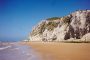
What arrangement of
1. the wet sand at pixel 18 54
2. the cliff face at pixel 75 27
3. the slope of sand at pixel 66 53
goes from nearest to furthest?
the slope of sand at pixel 66 53
the wet sand at pixel 18 54
the cliff face at pixel 75 27

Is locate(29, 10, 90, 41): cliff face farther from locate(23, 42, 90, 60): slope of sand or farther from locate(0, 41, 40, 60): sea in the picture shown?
locate(0, 41, 40, 60): sea

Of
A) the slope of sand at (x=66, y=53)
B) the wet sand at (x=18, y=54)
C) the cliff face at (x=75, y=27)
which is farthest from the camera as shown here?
the cliff face at (x=75, y=27)

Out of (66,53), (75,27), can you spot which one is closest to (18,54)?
(66,53)

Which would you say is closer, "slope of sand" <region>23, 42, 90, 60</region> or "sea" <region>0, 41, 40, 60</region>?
"slope of sand" <region>23, 42, 90, 60</region>

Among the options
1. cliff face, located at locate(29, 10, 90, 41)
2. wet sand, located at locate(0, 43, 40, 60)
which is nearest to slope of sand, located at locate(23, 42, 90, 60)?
wet sand, located at locate(0, 43, 40, 60)

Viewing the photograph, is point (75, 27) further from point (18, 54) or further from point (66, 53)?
point (66, 53)

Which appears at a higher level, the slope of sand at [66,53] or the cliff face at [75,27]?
the cliff face at [75,27]

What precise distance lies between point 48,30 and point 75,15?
16557mm

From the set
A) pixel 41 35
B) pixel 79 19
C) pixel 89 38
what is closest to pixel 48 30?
pixel 41 35

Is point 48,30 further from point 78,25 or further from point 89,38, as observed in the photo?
point 89,38

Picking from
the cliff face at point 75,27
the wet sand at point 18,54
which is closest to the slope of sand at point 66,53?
the wet sand at point 18,54

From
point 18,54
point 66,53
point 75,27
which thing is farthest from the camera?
point 75,27

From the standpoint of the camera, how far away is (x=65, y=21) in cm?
5659

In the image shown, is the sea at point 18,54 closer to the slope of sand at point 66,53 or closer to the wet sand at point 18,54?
the wet sand at point 18,54
